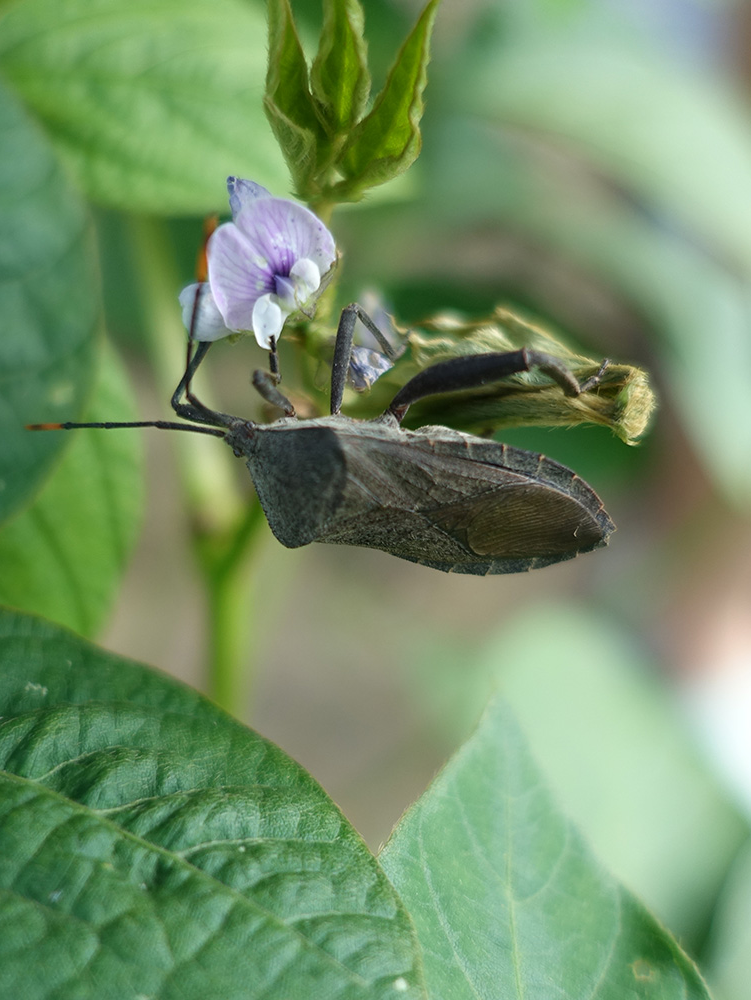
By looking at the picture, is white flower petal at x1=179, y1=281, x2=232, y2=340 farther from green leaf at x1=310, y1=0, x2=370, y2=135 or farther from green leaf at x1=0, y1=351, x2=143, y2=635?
green leaf at x1=0, y1=351, x2=143, y2=635

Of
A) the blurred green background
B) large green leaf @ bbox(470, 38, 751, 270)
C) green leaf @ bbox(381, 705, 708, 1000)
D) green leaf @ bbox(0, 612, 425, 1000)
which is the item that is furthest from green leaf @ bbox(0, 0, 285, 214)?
large green leaf @ bbox(470, 38, 751, 270)

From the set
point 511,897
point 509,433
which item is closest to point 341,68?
point 511,897

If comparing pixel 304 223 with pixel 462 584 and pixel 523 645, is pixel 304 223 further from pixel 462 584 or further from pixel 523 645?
pixel 462 584

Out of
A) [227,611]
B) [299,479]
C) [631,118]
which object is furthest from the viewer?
[631,118]

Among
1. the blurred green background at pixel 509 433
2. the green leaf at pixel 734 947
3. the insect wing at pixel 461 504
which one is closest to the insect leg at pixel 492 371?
the insect wing at pixel 461 504

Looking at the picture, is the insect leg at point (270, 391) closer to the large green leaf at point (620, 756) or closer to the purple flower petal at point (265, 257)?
the purple flower petal at point (265, 257)

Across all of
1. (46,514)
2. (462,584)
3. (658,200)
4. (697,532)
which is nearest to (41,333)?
(46,514)

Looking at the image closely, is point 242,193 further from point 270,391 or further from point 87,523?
point 87,523
